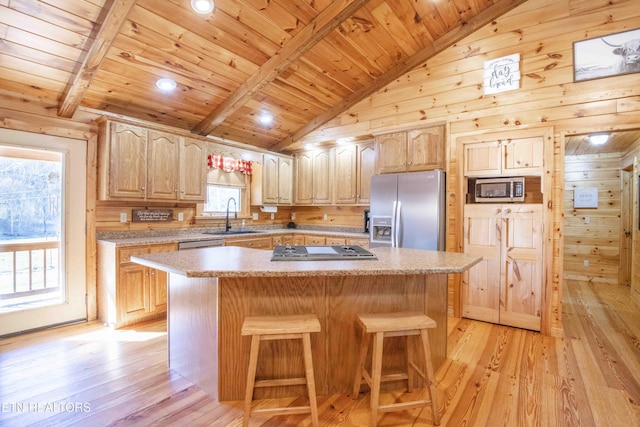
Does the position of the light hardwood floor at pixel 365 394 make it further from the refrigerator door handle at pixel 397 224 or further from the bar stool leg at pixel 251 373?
the refrigerator door handle at pixel 397 224

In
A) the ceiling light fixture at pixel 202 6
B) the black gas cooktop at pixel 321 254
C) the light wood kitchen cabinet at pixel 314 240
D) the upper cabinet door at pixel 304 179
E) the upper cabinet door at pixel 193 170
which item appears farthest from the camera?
the upper cabinet door at pixel 304 179

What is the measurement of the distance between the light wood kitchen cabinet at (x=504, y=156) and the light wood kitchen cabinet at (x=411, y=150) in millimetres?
346

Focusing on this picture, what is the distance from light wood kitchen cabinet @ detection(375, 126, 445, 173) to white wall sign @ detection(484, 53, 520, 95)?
66 centimetres

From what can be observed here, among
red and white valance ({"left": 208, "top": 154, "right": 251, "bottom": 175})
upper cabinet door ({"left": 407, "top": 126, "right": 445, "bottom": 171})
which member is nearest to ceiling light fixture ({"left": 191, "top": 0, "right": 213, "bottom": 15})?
red and white valance ({"left": 208, "top": 154, "right": 251, "bottom": 175})

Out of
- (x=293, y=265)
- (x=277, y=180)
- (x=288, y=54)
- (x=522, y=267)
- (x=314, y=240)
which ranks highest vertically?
(x=288, y=54)

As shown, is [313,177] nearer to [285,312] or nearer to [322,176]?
[322,176]

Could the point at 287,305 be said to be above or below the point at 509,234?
below

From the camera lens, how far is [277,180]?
5203 millimetres

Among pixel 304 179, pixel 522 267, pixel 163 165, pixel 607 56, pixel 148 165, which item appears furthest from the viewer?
pixel 304 179

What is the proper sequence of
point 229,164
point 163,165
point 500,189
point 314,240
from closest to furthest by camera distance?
1. point 500,189
2. point 163,165
3. point 229,164
4. point 314,240

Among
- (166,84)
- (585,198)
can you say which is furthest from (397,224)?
(585,198)

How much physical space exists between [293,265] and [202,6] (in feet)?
7.32

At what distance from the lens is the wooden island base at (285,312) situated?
6.48 feet

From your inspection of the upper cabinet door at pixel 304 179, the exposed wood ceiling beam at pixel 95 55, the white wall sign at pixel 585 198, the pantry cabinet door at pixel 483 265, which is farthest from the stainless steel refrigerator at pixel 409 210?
the white wall sign at pixel 585 198
